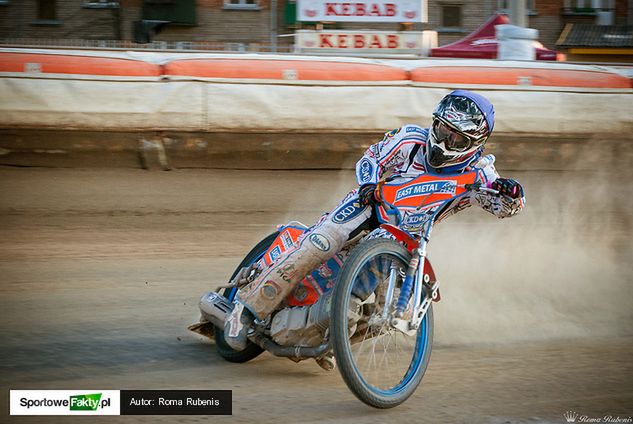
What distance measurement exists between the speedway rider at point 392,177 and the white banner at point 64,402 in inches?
36.7

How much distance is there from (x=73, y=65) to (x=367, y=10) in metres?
10.3

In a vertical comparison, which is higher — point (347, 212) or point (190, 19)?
point (190, 19)

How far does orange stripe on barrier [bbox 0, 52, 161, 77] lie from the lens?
1012 cm

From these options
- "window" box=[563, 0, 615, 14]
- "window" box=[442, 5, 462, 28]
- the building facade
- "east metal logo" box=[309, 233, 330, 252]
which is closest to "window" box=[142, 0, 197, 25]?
the building facade

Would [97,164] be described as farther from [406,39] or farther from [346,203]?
[406,39]

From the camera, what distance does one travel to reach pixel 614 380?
209 inches

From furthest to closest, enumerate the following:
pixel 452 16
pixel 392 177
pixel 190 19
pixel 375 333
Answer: pixel 452 16, pixel 190 19, pixel 392 177, pixel 375 333

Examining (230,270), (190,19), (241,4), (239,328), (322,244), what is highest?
(241,4)

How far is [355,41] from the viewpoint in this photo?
1702cm

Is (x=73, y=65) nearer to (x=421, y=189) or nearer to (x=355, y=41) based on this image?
(x=421, y=189)

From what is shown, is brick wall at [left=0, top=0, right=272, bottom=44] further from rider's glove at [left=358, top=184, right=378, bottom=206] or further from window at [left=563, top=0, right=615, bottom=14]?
rider's glove at [left=358, top=184, right=378, bottom=206]

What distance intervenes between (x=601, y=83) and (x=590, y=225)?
2528 millimetres

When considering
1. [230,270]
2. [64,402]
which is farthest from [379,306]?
[230,270]

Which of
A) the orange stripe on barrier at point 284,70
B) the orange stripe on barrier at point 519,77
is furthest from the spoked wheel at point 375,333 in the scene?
the orange stripe on barrier at point 519,77
